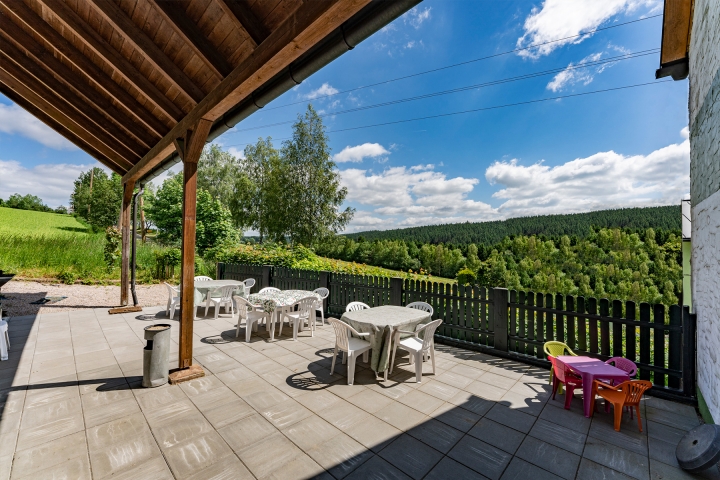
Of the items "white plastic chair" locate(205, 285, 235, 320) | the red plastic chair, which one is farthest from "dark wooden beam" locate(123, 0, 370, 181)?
"white plastic chair" locate(205, 285, 235, 320)

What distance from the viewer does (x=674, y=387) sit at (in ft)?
10.9

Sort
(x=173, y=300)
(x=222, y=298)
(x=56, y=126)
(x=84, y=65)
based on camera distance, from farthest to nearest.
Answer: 1. (x=222, y=298)
2. (x=173, y=300)
3. (x=56, y=126)
4. (x=84, y=65)

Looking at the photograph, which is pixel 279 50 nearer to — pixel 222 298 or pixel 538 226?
pixel 222 298

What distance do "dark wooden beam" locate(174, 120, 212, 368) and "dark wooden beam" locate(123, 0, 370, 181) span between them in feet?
0.90

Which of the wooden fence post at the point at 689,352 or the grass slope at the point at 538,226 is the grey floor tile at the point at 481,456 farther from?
the grass slope at the point at 538,226

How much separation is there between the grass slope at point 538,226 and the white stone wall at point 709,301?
100.0 ft

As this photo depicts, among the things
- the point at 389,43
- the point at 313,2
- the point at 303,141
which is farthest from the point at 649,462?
the point at 303,141

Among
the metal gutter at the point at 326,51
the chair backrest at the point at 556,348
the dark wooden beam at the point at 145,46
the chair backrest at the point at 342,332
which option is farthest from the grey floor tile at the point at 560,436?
the dark wooden beam at the point at 145,46

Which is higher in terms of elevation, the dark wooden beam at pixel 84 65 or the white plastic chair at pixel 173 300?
the dark wooden beam at pixel 84 65

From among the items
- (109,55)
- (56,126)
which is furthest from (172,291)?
(109,55)

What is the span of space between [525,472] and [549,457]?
33cm

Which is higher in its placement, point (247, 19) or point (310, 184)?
point (310, 184)

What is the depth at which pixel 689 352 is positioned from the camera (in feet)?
10.4

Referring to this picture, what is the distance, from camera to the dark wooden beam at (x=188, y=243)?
3809mm
